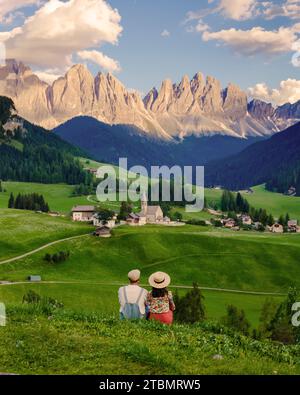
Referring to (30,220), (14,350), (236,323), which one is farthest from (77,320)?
(30,220)

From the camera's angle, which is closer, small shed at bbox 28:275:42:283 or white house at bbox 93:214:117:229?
small shed at bbox 28:275:42:283

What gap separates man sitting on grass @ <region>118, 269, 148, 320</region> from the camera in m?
22.1

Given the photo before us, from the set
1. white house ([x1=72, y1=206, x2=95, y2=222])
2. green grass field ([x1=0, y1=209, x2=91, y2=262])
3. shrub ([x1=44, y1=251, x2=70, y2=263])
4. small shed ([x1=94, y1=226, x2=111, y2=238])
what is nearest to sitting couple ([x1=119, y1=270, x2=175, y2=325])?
shrub ([x1=44, y1=251, x2=70, y2=263])

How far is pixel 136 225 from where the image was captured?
610 ft

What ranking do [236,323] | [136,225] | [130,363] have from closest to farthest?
[130,363], [236,323], [136,225]

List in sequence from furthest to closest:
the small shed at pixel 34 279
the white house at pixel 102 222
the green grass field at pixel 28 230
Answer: the white house at pixel 102 222, the green grass field at pixel 28 230, the small shed at pixel 34 279

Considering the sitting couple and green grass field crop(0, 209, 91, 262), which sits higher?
the sitting couple

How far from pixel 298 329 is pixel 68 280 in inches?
2544

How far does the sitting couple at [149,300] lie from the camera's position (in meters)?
22.0

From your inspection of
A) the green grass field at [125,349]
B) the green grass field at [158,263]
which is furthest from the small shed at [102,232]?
the green grass field at [125,349]

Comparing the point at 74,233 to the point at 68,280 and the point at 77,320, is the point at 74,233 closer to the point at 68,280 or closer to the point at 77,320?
the point at 68,280

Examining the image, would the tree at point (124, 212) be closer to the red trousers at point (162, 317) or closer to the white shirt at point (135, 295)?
the white shirt at point (135, 295)

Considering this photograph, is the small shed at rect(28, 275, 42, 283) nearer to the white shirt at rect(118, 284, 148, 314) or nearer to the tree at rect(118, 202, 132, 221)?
the tree at rect(118, 202, 132, 221)

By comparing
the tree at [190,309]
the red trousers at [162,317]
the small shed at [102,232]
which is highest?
the red trousers at [162,317]
